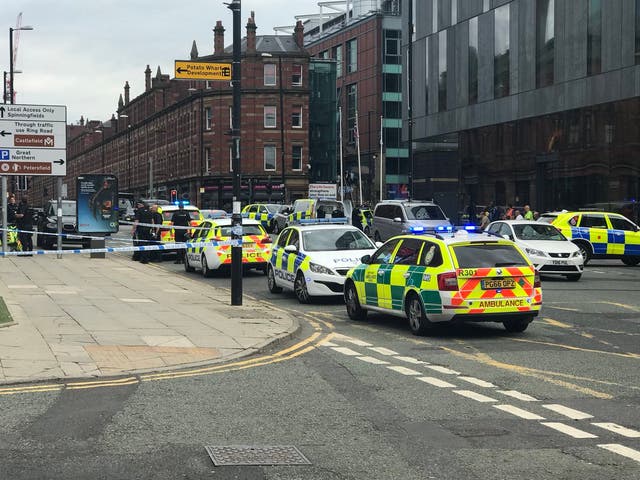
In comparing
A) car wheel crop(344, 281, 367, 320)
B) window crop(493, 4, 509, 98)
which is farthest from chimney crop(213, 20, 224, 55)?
car wheel crop(344, 281, 367, 320)

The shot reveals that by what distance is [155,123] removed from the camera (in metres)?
111

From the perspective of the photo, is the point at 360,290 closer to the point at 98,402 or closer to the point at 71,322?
the point at 71,322

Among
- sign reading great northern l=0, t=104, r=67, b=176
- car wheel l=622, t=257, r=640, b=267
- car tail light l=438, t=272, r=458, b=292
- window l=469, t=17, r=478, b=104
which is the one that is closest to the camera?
car tail light l=438, t=272, r=458, b=292

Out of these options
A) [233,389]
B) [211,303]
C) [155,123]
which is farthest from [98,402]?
[155,123]

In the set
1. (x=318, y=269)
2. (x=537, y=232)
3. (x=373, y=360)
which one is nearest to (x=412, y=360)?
(x=373, y=360)

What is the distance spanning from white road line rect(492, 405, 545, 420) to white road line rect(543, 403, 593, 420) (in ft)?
0.82

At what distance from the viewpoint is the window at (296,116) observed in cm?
8856

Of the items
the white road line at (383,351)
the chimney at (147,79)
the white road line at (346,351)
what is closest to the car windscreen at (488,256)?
the white road line at (383,351)

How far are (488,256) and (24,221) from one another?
20719mm

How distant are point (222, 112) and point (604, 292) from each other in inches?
2830

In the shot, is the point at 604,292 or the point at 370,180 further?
the point at 370,180

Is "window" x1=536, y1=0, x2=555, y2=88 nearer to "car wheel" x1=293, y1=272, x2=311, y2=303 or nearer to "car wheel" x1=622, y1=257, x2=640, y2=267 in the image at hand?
"car wheel" x1=622, y1=257, x2=640, y2=267

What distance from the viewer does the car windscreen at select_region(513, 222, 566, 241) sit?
24.4 meters

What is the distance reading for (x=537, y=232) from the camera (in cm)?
2470
